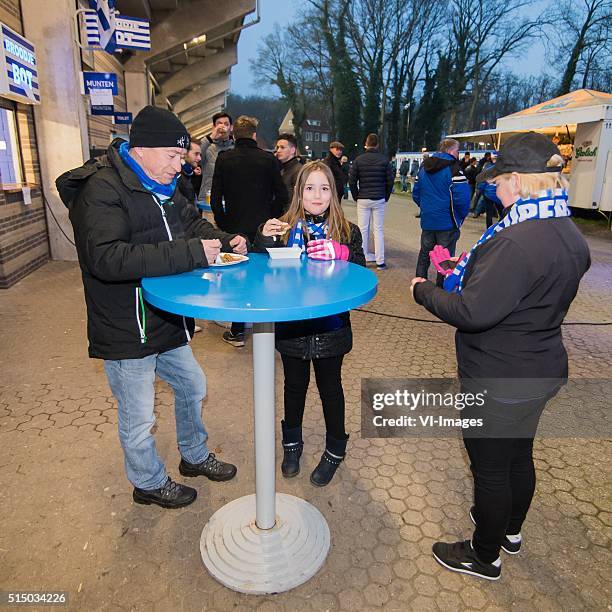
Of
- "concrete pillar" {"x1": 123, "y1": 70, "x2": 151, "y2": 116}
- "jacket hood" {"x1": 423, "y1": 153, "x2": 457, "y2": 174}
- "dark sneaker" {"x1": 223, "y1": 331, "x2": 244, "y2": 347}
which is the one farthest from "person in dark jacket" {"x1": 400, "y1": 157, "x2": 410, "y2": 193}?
"dark sneaker" {"x1": 223, "y1": 331, "x2": 244, "y2": 347}

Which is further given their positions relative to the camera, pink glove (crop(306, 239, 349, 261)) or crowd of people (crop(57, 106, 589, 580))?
pink glove (crop(306, 239, 349, 261))

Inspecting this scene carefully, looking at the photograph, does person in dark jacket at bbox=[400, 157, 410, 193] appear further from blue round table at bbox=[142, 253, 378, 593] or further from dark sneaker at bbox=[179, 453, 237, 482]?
dark sneaker at bbox=[179, 453, 237, 482]

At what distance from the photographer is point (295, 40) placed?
36906 millimetres

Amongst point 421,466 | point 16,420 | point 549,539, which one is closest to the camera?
point 549,539

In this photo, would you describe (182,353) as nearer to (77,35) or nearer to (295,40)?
(77,35)

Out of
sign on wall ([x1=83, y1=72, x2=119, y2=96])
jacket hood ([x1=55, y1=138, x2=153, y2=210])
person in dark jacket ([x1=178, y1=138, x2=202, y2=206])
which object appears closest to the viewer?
jacket hood ([x1=55, y1=138, x2=153, y2=210])

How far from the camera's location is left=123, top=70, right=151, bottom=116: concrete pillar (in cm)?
1439

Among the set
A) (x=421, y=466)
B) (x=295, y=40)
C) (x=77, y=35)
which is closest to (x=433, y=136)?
(x=295, y=40)

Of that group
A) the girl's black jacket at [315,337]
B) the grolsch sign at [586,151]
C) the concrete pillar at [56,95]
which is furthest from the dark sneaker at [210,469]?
the grolsch sign at [586,151]

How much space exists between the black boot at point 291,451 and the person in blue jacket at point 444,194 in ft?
13.6

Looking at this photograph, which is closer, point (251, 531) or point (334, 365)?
point (251, 531)

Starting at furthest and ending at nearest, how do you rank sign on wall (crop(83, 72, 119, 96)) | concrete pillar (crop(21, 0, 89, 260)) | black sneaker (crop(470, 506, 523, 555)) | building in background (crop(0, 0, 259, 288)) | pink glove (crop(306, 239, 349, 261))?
sign on wall (crop(83, 72, 119, 96))
concrete pillar (crop(21, 0, 89, 260))
building in background (crop(0, 0, 259, 288))
pink glove (crop(306, 239, 349, 261))
black sneaker (crop(470, 506, 523, 555))

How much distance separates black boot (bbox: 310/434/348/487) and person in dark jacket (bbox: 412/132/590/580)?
88 centimetres

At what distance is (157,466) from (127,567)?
46cm
